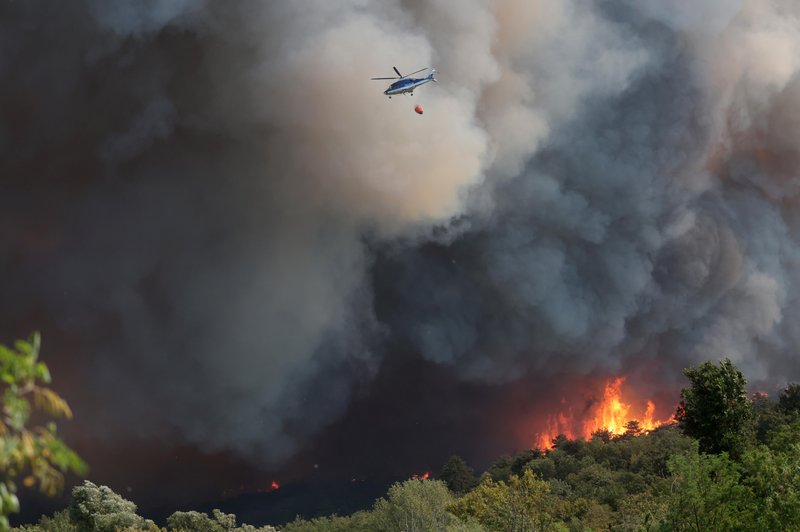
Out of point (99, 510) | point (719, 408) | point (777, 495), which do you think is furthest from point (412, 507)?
point (777, 495)

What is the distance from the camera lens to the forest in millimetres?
11750

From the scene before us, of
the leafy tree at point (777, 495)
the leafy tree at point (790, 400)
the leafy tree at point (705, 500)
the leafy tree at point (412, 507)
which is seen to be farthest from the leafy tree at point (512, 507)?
the leafy tree at point (790, 400)

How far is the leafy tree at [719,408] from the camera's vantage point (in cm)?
7062

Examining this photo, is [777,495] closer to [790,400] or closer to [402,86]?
[402,86]

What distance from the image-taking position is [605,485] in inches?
5310

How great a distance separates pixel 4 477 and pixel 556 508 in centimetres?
9754

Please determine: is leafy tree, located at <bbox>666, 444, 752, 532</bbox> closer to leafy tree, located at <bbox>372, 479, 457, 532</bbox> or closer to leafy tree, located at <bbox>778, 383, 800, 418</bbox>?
leafy tree, located at <bbox>372, 479, 457, 532</bbox>

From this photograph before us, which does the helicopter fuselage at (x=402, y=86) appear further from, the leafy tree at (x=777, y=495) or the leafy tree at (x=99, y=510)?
the leafy tree at (x=777, y=495)

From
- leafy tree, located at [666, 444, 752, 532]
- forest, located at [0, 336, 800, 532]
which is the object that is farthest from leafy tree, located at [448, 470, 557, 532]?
leafy tree, located at [666, 444, 752, 532]

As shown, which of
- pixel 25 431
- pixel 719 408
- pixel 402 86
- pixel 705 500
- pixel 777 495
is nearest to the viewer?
pixel 25 431

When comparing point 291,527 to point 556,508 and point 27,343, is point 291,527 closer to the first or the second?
point 556,508

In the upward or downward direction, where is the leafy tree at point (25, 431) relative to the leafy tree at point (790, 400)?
downward

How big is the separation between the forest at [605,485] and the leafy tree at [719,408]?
0.33 ft

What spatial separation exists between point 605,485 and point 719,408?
69.6 m
